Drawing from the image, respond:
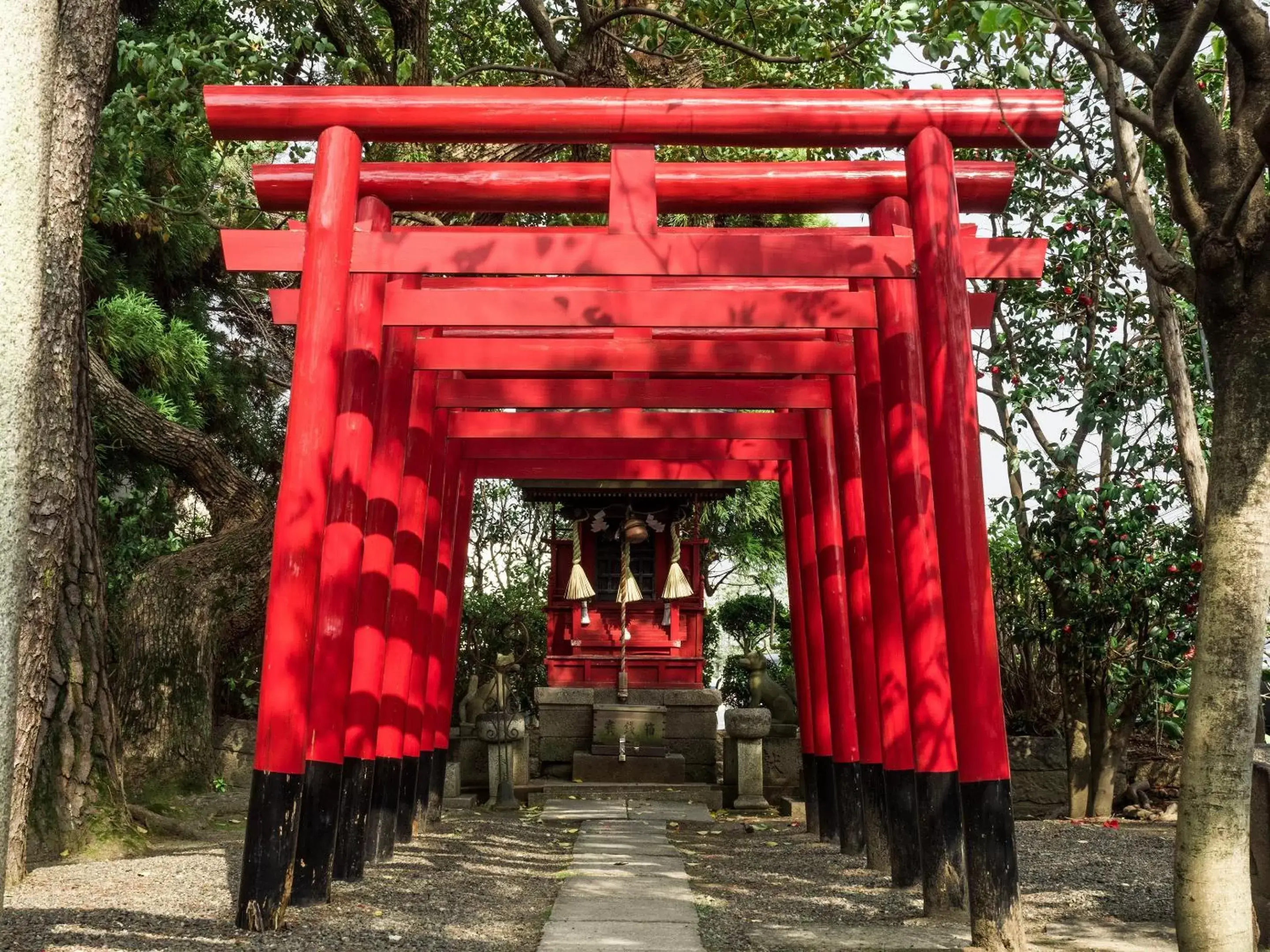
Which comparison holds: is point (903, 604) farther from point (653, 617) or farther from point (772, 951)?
point (653, 617)

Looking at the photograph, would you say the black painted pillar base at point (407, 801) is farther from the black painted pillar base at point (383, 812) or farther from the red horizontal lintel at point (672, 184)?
the red horizontal lintel at point (672, 184)

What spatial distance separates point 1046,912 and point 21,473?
5.41 m

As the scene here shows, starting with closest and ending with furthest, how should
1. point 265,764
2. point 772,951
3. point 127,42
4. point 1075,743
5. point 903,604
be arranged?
point 772,951 → point 265,764 → point 903,604 → point 127,42 → point 1075,743

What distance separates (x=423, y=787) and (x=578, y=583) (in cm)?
563

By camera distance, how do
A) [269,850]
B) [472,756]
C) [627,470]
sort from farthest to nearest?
[472,756], [627,470], [269,850]

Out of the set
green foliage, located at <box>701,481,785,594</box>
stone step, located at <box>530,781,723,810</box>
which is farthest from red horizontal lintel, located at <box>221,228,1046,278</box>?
green foliage, located at <box>701,481,785,594</box>

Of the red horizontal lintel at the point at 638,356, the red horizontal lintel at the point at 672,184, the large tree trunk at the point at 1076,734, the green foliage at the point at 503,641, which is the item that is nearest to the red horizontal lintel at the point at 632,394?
the red horizontal lintel at the point at 638,356

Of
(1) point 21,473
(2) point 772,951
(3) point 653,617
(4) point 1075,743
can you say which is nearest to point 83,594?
(2) point 772,951

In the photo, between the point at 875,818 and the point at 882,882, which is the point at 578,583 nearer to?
the point at 875,818

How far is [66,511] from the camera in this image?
19.7 feet

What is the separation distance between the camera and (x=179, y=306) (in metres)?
16.6

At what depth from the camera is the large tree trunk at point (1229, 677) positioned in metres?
3.98

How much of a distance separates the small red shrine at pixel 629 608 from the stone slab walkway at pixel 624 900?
245 inches

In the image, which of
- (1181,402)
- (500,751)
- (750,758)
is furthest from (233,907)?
(750,758)
